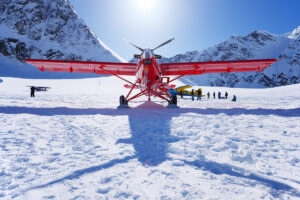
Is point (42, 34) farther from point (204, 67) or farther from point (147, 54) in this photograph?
point (204, 67)

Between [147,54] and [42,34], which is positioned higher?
[42,34]

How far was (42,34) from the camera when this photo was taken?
103250 millimetres

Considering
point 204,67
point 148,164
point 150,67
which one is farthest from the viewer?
point 204,67

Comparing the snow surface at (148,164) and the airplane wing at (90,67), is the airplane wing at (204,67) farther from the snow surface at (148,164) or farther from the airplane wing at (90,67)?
the snow surface at (148,164)

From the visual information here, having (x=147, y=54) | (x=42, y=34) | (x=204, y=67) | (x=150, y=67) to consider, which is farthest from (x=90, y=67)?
(x=42, y=34)

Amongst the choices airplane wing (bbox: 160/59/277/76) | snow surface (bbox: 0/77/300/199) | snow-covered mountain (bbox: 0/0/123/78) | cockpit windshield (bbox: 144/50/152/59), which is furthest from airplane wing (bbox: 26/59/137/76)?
snow-covered mountain (bbox: 0/0/123/78)

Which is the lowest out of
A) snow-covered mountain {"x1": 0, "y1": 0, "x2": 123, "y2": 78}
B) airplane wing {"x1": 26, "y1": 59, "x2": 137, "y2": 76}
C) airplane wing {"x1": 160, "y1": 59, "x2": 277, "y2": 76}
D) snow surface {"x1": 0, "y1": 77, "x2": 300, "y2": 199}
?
snow surface {"x1": 0, "y1": 77, "x2": 300, "y2": 199}

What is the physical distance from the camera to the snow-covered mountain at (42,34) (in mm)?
87750

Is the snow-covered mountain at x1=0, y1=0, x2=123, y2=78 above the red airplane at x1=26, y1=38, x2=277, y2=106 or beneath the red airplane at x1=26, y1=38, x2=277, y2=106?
above

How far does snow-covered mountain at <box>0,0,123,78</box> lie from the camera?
87750 mm

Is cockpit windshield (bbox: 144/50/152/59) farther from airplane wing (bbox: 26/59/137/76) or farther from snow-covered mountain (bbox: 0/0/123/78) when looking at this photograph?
snow-covered mountain (bbox: 0/0/123/78)

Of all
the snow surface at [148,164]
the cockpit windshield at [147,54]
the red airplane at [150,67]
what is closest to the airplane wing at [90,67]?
the red airplane at [150,67]

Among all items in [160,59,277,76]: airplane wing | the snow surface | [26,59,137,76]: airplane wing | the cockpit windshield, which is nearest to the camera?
the snow surface

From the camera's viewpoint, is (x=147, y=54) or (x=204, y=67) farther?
(x=204, y=67)
